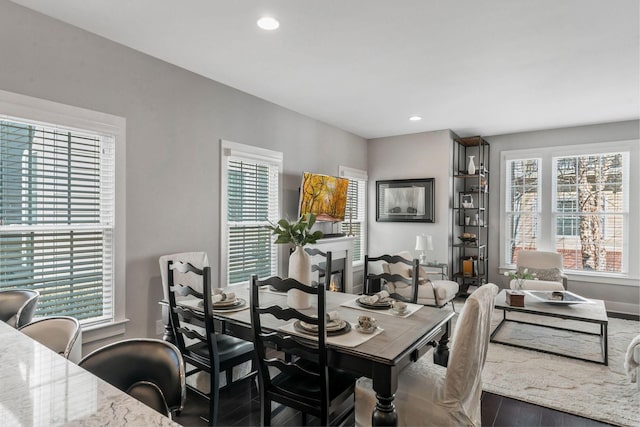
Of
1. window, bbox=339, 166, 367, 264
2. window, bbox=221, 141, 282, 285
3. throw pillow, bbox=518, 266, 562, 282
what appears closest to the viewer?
window, bbox=221, 141, 282, 285

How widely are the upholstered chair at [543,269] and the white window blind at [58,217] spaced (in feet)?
15.0

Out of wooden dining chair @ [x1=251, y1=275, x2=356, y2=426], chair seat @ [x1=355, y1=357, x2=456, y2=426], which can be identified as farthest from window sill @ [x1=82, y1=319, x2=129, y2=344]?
chair seat @ [x1=355, y1=357, x2=456, y2=426]

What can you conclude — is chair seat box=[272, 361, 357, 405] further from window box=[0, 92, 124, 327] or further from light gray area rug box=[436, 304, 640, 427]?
window box=[0, 92, 124, 327]

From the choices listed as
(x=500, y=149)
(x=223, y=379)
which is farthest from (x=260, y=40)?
(x=500, y=149)

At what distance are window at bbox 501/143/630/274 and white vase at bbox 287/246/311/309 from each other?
189 inches

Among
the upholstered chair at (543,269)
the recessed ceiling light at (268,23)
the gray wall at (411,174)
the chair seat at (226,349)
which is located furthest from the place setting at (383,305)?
the gray wall at (411,174)

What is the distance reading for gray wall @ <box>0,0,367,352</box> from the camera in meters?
2.41

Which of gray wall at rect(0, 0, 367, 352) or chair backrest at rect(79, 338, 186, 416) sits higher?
gray wall at rect(0, 0, 367, 352)

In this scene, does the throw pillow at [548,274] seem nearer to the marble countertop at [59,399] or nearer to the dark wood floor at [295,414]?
the dark wood floor at [295,414]

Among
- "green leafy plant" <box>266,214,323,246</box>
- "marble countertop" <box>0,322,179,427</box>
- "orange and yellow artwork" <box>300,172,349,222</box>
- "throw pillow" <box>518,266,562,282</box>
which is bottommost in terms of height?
"throw pillow" <box>518,266,562,282</box>

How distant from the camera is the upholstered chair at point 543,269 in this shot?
4652mm

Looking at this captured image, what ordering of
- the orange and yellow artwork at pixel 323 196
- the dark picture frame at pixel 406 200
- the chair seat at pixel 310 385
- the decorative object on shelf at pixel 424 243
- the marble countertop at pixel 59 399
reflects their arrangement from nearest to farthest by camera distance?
1. the marble countertop at pixel 59 399
2. the chair seat at pixel 310 385
3. the orange and yellow artwork at pixel 323 196
4. the decorative object on shelf at pixel 424 243
5. the dark picture frame at pixel 406 200

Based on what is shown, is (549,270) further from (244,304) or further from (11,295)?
(11,295)

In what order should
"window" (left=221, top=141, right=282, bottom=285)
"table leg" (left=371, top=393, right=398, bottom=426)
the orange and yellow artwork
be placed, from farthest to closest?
1. the orange and yellow artwork
2. "window" (left=221, top=141, right=282, bottom=285)
3. "table leg" (left=371, top=393, right=398, bottom=426)
